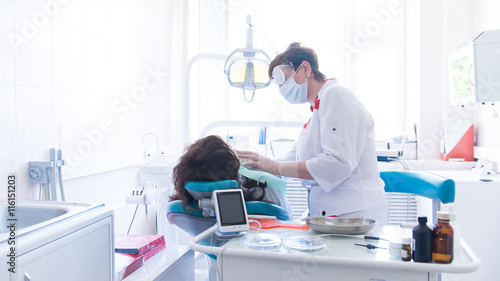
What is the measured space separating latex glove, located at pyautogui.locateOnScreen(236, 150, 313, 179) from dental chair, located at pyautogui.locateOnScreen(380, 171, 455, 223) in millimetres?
540

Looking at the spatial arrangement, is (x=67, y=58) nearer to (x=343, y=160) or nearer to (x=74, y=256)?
(x=74, y=256)

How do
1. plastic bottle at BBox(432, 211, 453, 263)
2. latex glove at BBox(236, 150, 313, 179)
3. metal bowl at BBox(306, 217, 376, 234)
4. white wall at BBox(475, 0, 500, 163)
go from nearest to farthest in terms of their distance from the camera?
plastic bottle at BBox(432, 211, 453, 263)
metal bowl at BBox(306, 217, 376, 234)
latex glove at BBox(236, 150, 313, 179)
white wall at BBox(475, 0, 500, 163)

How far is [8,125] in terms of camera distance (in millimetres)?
1452

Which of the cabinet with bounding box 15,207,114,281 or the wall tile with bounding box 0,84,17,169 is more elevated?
the wall tile with bounding box 0,84,17,169

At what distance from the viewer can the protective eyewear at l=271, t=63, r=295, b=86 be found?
1755 millimetres

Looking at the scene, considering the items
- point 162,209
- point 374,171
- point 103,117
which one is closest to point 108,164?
point 103,117

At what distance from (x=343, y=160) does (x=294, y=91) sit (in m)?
0.46

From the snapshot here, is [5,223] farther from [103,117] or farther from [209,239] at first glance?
[103,117]

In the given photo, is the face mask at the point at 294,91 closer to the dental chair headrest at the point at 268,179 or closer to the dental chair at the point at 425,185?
the dental chair headrest at the point at 268,179

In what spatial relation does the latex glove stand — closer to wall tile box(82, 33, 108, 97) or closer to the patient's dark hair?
the patient's dark hair

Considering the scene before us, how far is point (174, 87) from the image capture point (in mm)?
3273

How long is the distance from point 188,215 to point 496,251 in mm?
2120

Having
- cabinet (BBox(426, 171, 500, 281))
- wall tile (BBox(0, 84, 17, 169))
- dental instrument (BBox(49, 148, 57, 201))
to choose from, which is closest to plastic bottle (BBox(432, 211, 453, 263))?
dental instrument (BBox(49, 148, 57, 201))

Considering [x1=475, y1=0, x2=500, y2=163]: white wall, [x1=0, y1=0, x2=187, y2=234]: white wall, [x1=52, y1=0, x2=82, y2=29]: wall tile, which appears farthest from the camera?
[x1=475, y1=0, x2=500, y2=163]: white wall
